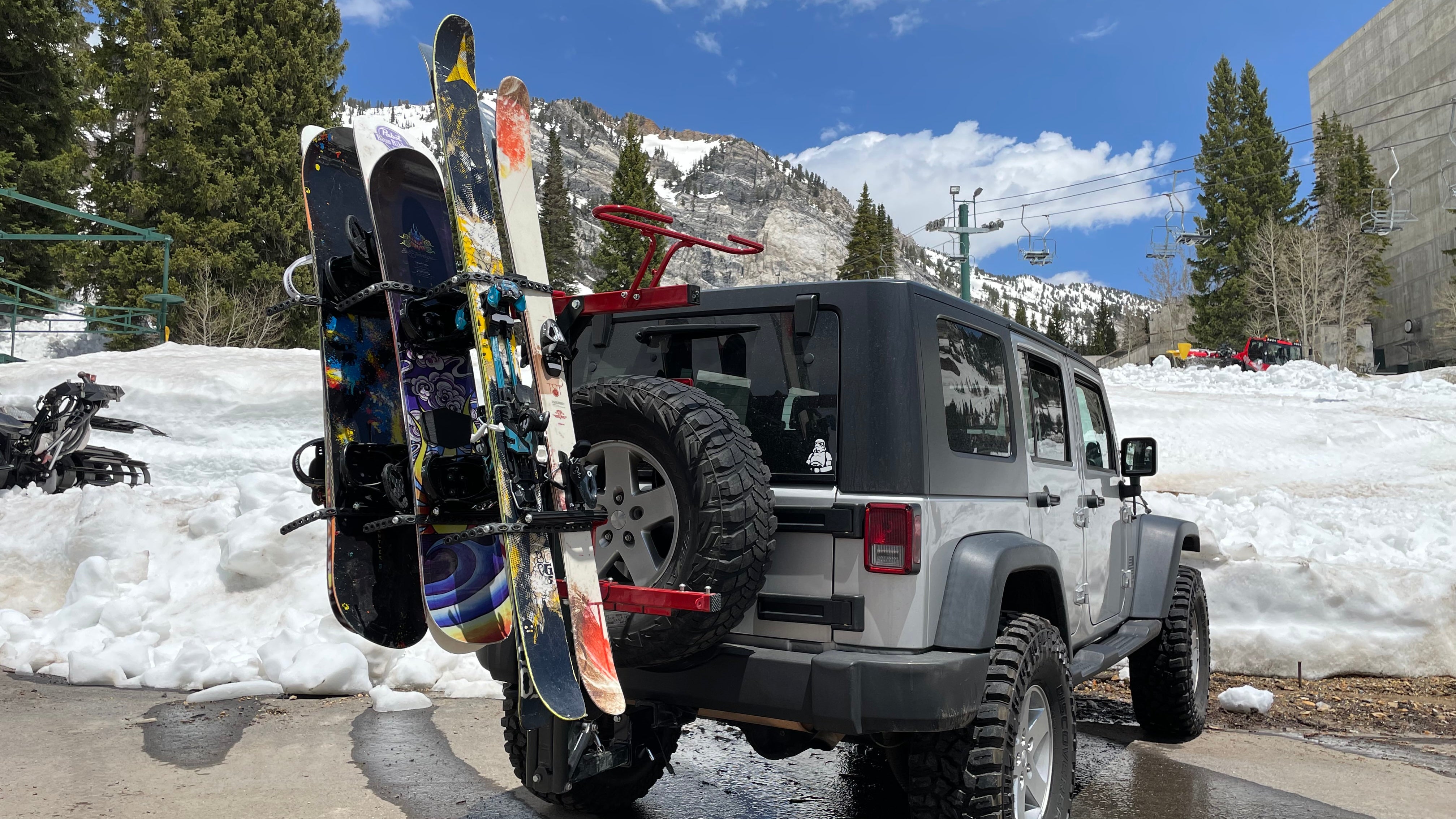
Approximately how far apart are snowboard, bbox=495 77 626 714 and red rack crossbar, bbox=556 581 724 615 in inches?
2.2

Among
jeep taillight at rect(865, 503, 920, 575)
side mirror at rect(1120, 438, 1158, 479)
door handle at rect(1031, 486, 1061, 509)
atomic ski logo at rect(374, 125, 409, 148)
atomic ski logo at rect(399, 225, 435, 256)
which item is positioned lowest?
jeep taillight at rect(865, 503, 920, 575)

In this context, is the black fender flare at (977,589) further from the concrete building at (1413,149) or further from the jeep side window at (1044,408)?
the concrete building at (1413,149)

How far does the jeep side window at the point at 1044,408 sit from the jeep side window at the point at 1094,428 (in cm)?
33

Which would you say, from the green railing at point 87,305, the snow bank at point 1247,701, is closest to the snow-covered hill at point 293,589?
the snow bank at point 1247,701

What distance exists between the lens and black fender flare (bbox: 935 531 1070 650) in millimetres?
3064

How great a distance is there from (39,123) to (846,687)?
3237cm

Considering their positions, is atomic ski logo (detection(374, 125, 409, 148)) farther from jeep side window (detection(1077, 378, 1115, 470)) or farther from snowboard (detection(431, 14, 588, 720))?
jeep side window (detection(1077, 378, 1115, 470))

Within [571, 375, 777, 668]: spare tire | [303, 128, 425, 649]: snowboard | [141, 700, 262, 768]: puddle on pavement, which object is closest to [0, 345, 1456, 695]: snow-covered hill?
[141, 700, 262, 768]: puddle on pavement

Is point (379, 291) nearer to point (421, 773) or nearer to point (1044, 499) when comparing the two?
point (421, 773)

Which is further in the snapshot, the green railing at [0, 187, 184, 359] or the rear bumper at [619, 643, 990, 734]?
the green railing at [0, 187, 184, 359]

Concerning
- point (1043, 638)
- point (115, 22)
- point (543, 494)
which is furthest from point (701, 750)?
point (115, 22)

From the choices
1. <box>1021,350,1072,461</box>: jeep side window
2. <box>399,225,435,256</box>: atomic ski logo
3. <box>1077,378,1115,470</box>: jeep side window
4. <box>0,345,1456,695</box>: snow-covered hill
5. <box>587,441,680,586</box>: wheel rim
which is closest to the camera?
<box>587,441,680,586</box>: wheel rim

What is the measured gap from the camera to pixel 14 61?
25.5 m

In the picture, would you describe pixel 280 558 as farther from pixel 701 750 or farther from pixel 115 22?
pixel 115 22
